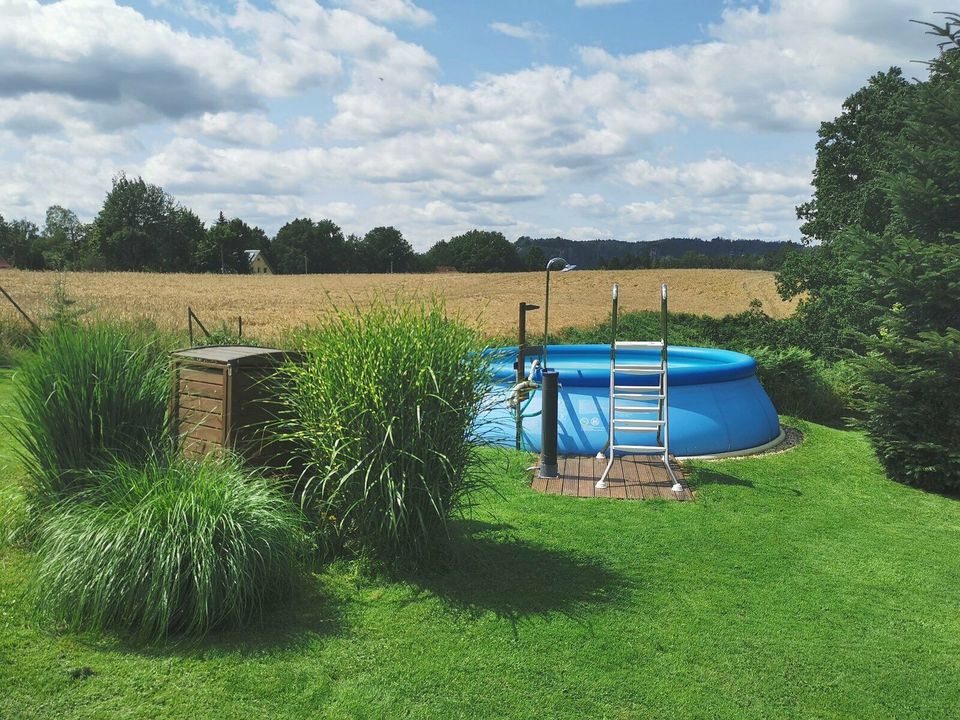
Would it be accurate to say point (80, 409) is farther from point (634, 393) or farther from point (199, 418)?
point (634, 393)

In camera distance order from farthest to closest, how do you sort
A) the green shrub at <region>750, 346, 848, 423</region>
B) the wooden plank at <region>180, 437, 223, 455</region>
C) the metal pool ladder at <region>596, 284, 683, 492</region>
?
the green shrub at <region>750, 346, 848, 423</region>
the metal pool ladder at <region>596, 284, 683, 492</region>
the wooden plank at <region>180, 437, 223, 455</region>

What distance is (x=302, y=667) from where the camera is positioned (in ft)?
12.5

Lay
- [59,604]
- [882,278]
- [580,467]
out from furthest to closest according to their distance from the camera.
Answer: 1. [882,278]
2. [580,467]
3. [59,604]

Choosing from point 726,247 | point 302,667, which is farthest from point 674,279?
point 302,667

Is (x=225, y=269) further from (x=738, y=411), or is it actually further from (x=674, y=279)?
(x=738, y=411)

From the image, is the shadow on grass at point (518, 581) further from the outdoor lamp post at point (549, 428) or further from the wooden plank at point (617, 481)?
the outdoor lamp post at point (549, 428)

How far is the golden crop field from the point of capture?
96.2ft

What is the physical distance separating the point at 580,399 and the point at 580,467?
1.17m

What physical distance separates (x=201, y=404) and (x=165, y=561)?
146 cm

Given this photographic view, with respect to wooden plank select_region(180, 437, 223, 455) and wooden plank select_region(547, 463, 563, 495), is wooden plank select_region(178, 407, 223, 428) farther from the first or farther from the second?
wooden plank select_region(547, 463, 563, 495)

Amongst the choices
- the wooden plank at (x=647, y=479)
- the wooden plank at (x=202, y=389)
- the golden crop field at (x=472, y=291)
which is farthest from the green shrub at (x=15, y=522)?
the golden crop field at (x=472, y=291)

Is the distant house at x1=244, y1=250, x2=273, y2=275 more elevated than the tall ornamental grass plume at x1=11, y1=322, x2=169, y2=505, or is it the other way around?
the distant house at x1=244, y1=250, x2=273, y2=275

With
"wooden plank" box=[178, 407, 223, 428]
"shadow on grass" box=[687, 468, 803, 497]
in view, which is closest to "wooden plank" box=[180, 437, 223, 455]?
"wooden plank" box=[178, 407, 223, 428]

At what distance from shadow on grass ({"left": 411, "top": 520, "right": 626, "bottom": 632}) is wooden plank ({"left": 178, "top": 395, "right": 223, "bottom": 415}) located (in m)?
1.66
